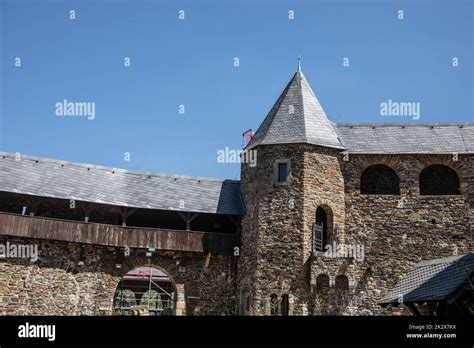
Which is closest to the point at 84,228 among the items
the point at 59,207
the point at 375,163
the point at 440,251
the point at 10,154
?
the point at 59,207

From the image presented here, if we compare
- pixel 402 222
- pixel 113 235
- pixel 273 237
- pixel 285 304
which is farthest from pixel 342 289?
pixel 113 235

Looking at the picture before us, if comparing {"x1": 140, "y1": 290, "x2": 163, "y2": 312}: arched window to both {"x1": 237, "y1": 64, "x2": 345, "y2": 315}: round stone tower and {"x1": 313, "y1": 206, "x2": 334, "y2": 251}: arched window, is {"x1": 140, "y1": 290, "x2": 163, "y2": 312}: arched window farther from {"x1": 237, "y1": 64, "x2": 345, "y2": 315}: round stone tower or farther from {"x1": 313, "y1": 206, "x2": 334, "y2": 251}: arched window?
{"x1": 313, "y1": 206, "x2": 334, "y2": 251}: arched window

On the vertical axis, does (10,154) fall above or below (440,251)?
above

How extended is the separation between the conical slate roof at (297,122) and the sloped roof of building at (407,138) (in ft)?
2.83

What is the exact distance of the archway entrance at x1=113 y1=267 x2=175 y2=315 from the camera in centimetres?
3009

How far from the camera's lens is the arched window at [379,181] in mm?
24828

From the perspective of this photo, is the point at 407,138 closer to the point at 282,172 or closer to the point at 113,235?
the point at 282,172

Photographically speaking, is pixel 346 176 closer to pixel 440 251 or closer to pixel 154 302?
pixel 440 251

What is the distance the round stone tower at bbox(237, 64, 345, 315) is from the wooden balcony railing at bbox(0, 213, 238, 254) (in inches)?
48.6

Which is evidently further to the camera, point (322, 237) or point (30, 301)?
point (322, 237)

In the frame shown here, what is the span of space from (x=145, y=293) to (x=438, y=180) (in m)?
15.3
